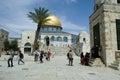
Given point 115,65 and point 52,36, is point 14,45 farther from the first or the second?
point 115,65

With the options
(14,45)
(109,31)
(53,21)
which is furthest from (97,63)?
(53,21)

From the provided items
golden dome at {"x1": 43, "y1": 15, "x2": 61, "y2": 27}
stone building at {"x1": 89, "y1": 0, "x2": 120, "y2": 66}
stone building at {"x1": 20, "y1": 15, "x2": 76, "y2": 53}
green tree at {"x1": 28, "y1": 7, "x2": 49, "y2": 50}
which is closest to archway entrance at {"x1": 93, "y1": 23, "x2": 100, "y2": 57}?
stone building at {"x1": 89, "y1": 0, "x2": 120, "y2": 66}

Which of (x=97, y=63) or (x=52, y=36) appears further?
(x=52, y=36)

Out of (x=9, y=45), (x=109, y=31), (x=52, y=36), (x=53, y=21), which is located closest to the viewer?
(x=109, y=31)

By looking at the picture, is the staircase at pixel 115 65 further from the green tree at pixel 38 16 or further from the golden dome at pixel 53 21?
the golden dome at pixel 53 21

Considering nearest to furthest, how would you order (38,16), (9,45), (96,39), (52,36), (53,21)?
(96,39)
(38,16)
(9,45)
(52,36)
(53,21)

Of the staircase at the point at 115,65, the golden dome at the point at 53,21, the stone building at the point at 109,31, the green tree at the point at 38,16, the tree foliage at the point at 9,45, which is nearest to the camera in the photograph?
the staircase at the point at 115,65

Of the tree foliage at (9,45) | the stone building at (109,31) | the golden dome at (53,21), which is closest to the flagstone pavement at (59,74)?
the stone building at (109,31)

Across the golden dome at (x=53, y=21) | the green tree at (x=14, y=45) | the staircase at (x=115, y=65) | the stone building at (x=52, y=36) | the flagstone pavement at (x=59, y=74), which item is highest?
the golden dome at (x=53, y=21)

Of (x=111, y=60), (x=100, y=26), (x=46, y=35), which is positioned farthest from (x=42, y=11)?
(x=46, y=35)

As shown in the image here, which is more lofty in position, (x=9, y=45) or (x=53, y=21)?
(x=53, y=21)

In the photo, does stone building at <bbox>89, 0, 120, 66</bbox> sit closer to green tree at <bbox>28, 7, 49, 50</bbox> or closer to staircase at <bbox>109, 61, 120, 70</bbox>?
staircase at <bbox>109, 61, 120, 70</bbox>

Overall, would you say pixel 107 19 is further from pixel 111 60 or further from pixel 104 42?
pixel 111 60

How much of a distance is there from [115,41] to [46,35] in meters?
43.2
